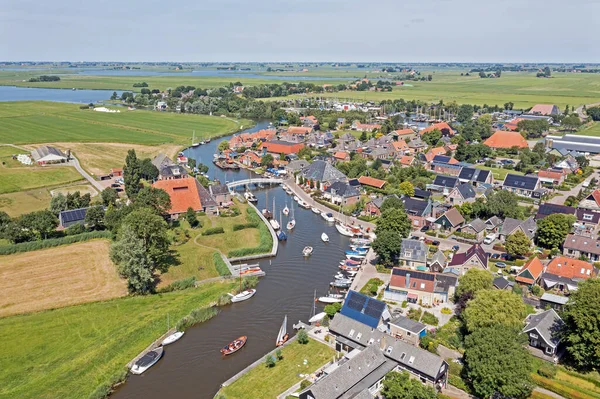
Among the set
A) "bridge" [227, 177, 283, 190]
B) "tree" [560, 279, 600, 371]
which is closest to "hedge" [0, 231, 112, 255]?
"bridge" [227, 177, 283, 190]

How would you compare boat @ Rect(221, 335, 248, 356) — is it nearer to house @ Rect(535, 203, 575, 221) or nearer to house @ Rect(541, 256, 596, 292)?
house @ Rect(541, 256, 596, 292)

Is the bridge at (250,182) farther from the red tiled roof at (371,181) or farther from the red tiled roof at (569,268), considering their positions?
the red tiled roof at (569,268)

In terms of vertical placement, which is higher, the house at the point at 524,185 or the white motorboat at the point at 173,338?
the house at the point at 524,185

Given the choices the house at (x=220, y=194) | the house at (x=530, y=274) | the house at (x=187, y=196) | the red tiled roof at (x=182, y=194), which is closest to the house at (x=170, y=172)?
the red tiled roof at (x=182, y=194)

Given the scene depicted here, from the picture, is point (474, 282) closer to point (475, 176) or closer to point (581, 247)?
point (581, 247)

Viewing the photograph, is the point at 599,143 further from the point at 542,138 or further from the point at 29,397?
the point at 29,397
